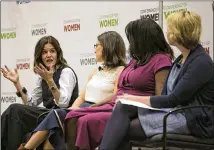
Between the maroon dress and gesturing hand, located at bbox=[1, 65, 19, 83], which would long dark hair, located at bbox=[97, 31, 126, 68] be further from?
gesturing hand, located at bbox=[1, 65, 19, 83]

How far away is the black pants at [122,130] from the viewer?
210 cm

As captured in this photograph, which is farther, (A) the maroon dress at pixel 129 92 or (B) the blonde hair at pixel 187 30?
(A) the maroon dress at pixel 129 92

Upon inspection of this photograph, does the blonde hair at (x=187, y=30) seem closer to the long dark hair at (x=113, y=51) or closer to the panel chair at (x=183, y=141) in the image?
the panel chair at (x=183, y=141)

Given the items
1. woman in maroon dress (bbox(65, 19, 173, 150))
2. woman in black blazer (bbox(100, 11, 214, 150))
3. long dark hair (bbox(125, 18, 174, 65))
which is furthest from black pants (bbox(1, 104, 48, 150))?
woman in black blazer (bbox(100, 11, 214, 150))

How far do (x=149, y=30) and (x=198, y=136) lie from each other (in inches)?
31.1

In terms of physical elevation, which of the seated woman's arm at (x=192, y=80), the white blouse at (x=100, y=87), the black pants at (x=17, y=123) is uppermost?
the seated woman's arm at (x=192, y=80)

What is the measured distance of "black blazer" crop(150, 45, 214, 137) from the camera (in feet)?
6.51

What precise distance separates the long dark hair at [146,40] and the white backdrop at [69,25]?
1180mm

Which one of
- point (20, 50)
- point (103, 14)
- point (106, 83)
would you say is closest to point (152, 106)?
point (106, 83)

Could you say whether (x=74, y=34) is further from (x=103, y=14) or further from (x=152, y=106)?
(x=152, y=106)

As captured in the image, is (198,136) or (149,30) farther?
(149,30)

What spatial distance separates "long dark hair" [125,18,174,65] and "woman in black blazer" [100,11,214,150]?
10.2 inches

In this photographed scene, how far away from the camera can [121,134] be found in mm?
2098

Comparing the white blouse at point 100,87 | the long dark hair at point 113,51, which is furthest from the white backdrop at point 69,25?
the white blouse at point 100,87
